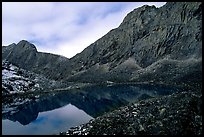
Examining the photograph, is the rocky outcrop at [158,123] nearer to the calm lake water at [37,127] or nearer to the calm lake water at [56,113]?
the calm lake water at [56,113]

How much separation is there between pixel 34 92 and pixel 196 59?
88.0m

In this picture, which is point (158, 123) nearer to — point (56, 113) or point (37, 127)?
point (37, 127)

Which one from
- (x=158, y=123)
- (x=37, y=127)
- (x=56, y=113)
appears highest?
(x=56, y=113)

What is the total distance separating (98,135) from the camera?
146 feet

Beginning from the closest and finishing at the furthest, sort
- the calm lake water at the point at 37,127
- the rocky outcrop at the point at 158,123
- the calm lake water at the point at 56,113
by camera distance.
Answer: the rocky outcrop at the point at 158,123 < the calm lake water at the point at 37,127 < the calm lake water at the point at 56,113

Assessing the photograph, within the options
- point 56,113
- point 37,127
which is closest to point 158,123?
point 37,127

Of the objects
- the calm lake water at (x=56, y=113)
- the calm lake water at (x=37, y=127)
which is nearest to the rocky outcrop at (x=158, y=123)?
the calm lake water at (x=56, y=113)

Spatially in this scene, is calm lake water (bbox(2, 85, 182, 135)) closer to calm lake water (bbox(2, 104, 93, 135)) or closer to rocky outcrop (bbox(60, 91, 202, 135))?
calm lake water (bbox(2, 104, 93, 135))

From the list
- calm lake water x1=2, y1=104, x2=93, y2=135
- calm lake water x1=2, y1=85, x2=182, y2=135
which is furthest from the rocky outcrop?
calm lake water x1=2, y1=104, x2=93, y2=135

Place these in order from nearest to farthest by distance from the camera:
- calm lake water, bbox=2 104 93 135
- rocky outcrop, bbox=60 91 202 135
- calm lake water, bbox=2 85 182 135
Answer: rocky outcrop, bbox=60 91 202 135 < calm lake water, bbox=2 104 93 135 < calm lake water, bbox=2 85 182 135

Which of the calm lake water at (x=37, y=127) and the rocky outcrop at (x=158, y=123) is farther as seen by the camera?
the calm lake water at (x=37, y=127)

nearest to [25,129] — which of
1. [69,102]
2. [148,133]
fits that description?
A: [148,133]

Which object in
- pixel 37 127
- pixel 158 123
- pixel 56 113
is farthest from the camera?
pixel 56 113

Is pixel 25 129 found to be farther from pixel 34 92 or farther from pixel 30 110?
pixel 34 92
